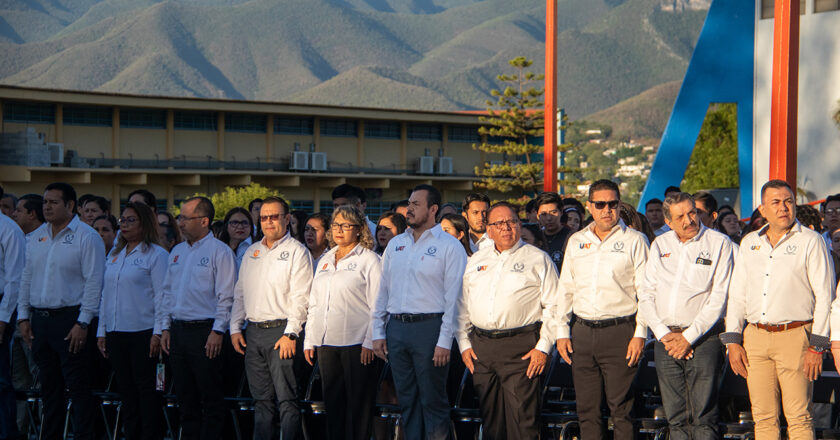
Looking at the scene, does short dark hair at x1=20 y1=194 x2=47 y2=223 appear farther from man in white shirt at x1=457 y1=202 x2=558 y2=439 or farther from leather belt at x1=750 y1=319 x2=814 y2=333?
leather belt at x1=750 y1=319 x2=814 y2=333

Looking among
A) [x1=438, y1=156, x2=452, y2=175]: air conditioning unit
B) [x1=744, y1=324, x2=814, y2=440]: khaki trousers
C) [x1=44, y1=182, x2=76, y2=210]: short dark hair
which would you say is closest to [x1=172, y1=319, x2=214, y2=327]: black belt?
[x1=44, y1=182, x2=76, y2=210]: short dark hair

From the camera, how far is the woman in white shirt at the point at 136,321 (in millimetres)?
7832

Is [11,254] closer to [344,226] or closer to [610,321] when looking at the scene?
[344,226]

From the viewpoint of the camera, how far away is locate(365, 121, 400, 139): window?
46406 mm

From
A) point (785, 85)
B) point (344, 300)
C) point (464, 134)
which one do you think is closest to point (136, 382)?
point (344, 300)

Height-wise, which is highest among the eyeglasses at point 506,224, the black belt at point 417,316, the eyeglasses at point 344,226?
the eyeglasses at point 506,224

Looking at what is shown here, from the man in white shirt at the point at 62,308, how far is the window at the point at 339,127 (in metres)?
37.3

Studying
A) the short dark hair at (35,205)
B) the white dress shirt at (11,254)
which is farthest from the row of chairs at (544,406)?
the short dark hair at (35,205)

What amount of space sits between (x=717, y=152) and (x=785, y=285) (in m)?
62.2

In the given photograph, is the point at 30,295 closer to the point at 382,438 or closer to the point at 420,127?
the point at 382,438

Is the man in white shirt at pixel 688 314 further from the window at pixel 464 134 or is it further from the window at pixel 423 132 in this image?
the window at pixel 464 134

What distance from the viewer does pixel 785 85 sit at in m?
12.5

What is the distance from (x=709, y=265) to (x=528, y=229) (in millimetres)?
1958

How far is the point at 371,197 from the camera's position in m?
46.1
